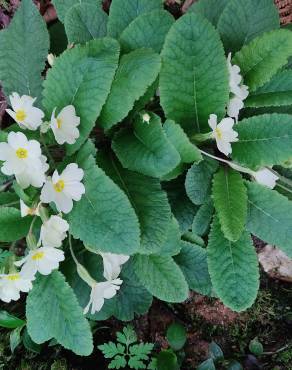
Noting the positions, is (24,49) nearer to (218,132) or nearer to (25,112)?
(25,112)

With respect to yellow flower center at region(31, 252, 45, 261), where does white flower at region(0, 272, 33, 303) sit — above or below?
below

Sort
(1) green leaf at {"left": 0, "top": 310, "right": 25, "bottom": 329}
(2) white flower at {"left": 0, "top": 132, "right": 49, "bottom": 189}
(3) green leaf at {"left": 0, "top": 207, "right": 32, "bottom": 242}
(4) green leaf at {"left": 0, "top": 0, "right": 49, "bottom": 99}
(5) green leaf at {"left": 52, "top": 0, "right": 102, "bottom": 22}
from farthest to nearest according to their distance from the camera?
(1) green leaf at {"left": 0, "top": 310, "right": 25, "bottom": 329}
(5) green leaf at {"left": 52, "top": 0, "right": 102, "bottom": 22}
(4) green leaf at {"left": 0, "top": 0, "right": 49, "bottom": 99}
(3) green leaf at {"left": 0, "top": 207, "right": 32, "bottom": 242}
(2) white flower at {"left": 0, "top": 132, "right": 49, "bottom": 189}

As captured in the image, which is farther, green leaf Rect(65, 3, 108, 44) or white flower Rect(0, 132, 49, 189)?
green leaf Rect(65, 3, 108, 44)

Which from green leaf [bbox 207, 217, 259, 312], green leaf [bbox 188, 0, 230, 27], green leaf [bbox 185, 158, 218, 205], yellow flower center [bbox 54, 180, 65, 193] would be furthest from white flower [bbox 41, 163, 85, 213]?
green leaf [bbox 188, 0, 230, 27]

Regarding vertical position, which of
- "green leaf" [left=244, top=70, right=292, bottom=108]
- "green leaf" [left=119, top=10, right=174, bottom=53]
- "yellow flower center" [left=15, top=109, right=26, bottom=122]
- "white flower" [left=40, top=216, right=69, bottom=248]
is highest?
"green leaf" [left=119, top=10, right=174, bottom=53]

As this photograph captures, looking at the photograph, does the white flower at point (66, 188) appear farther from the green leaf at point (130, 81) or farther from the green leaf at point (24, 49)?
the green leaf at point (24, 49)

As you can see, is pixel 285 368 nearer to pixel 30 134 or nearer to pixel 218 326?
pixel 218 326

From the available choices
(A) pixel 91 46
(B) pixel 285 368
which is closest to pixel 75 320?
(A) pixel 91 46

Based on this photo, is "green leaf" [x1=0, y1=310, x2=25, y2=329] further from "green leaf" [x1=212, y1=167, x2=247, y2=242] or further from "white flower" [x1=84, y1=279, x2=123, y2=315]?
"green leaf" [x1=212, y1=167, x2=247, y2=242]
